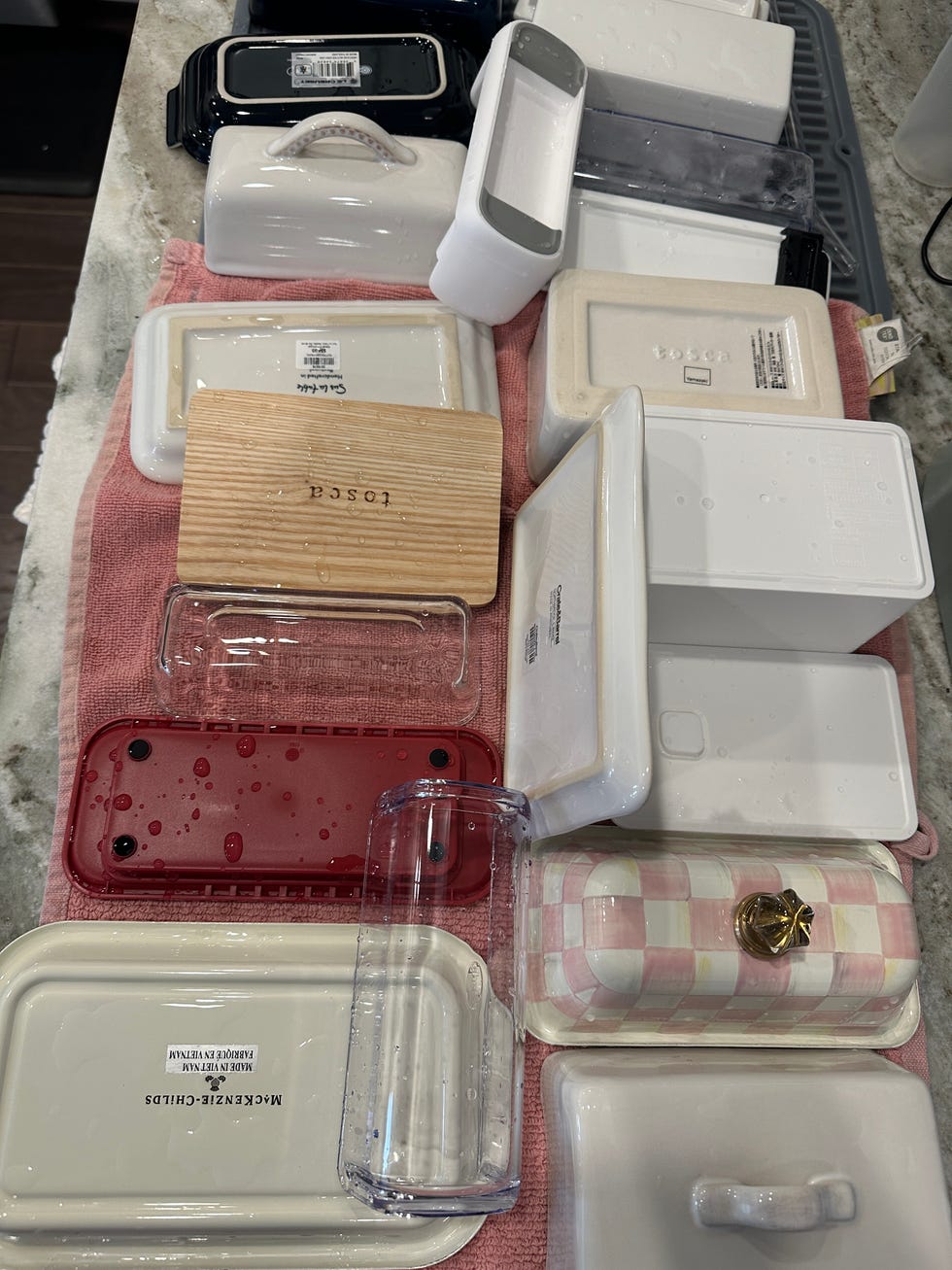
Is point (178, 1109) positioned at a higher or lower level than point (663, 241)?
lower

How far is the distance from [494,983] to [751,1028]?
8.8 inches

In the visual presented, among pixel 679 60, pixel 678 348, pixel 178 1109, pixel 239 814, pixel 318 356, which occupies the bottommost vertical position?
pixel 178 1109

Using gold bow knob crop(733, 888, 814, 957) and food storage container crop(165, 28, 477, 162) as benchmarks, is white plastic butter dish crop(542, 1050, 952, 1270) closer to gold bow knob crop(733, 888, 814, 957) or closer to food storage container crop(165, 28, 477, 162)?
gold bow knob crop(733, 888, 814, 957)

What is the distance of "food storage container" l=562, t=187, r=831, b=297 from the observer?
93cm

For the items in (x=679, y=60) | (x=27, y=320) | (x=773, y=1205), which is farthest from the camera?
(x=27, y=320)

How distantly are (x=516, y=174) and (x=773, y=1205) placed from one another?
876mm

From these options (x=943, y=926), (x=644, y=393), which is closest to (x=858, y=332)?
(x=644, y=393)

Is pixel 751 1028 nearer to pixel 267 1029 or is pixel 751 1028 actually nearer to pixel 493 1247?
pixel 493 1247

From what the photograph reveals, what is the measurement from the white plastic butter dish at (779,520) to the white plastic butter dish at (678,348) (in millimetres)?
79

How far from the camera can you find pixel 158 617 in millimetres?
863

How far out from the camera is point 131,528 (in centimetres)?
88

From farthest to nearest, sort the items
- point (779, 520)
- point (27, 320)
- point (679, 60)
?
point (27, 320)
point (679, 60)
point (779, 520)

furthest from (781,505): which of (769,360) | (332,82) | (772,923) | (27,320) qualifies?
(27,320)

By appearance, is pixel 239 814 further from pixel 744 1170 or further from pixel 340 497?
pixel 744 1170
